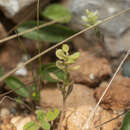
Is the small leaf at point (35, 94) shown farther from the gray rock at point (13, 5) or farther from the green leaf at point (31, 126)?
the gray rock at point (13, 5)

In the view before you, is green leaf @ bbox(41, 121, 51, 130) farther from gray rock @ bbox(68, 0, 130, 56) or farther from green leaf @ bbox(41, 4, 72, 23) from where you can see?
green leaf @ bbox(41, 4, 72, 23)

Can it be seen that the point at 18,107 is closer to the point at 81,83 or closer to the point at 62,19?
the point at 81,83

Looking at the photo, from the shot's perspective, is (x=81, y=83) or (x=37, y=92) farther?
(x=81, y=83)

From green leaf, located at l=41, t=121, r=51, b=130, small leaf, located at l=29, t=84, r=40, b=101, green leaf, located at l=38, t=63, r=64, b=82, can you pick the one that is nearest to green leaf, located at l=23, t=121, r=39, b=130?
green leaf, located at l=41, t=121, r=51, b=130

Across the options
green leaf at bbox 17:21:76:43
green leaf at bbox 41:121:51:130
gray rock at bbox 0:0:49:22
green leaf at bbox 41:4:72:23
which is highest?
gray rock at bbox 0:0:49:22

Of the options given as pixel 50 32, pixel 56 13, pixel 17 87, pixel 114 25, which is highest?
pixel 56 13

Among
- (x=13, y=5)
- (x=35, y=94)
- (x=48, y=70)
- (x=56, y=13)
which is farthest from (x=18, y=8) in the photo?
(x=35, y=94)

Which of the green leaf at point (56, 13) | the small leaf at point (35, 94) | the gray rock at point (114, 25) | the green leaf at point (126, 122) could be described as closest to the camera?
the green leaf at point (126, 122)

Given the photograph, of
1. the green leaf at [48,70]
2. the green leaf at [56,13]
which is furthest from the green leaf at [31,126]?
the green leaf at [56,13]

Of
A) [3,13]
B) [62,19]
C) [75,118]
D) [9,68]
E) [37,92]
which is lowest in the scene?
[75,118]

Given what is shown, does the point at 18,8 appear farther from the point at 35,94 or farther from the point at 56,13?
the point at 35,94

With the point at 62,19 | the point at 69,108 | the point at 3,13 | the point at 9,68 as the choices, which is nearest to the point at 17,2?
the point at 3,13
